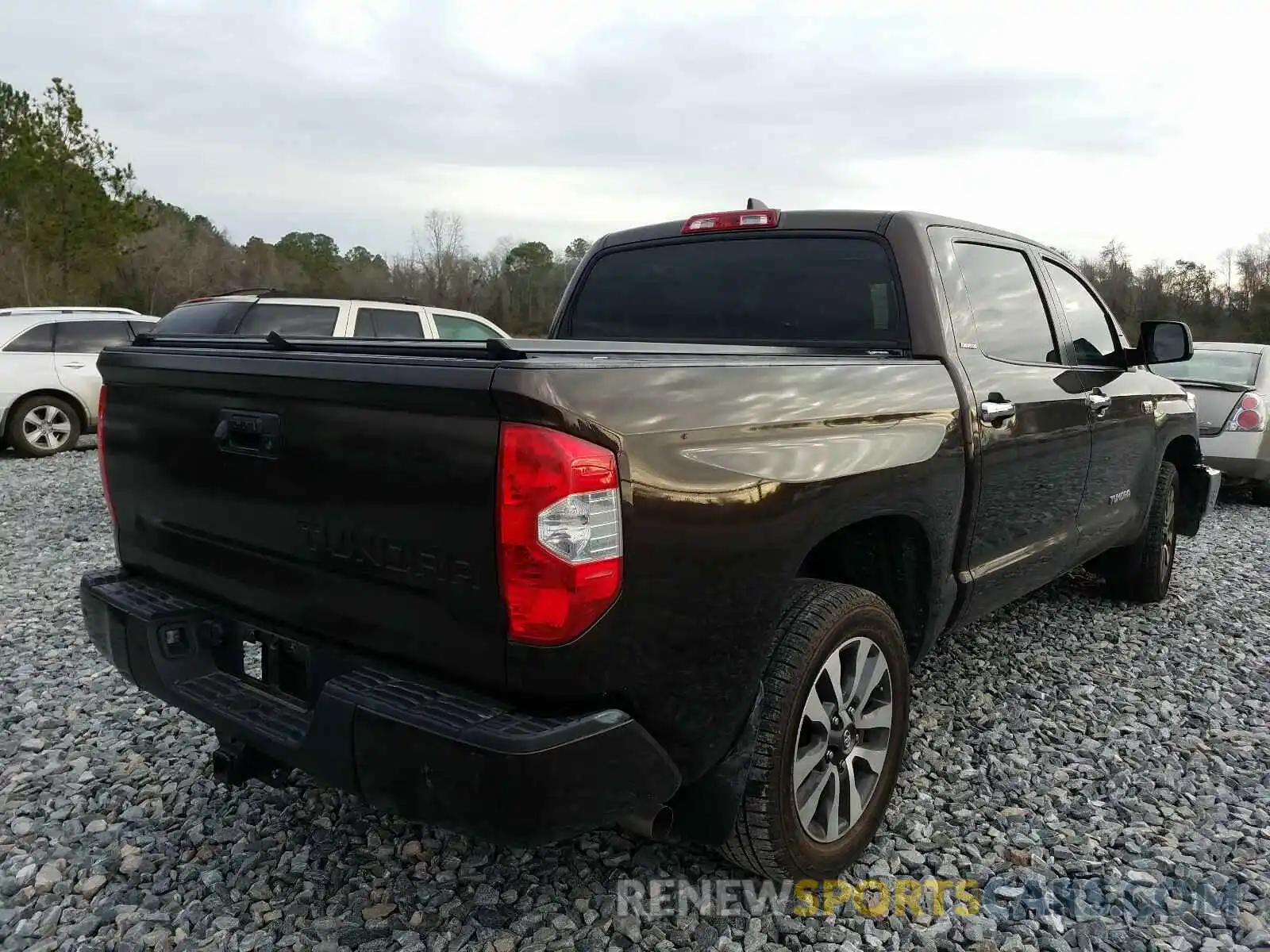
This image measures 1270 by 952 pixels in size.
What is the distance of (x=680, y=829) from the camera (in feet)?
7.29

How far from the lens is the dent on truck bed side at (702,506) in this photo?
1.83m

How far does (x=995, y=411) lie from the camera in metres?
3.12

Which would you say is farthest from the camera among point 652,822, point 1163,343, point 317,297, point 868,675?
point 317,297

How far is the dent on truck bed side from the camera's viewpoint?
1.83 metres

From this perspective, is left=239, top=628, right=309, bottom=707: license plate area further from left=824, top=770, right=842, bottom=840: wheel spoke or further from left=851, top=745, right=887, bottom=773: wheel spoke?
left=851, top=745, right=887, bottom=773: wheel spoke

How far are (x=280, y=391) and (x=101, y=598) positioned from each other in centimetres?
97

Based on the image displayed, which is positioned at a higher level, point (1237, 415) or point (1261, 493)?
point (1237, 415)

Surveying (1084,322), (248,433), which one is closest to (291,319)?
(1084,322)

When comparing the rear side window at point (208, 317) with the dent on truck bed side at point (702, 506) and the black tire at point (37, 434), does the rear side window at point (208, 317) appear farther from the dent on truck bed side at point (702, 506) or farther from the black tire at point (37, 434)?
the dent on truck bed side at point (702, 506)

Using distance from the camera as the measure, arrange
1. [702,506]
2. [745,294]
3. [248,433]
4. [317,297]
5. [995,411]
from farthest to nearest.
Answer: [317,297]
[745,294]
[995,411]
[248,433]
[702,506]

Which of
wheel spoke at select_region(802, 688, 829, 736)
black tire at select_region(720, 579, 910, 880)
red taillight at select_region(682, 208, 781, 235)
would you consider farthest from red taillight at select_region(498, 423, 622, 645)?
red taillight at select_region(682, 208, 781, 235)

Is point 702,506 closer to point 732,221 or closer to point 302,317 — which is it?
point 732,221

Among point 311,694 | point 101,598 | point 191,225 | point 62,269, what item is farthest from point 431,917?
point 191,225

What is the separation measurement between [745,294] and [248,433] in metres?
1.97
